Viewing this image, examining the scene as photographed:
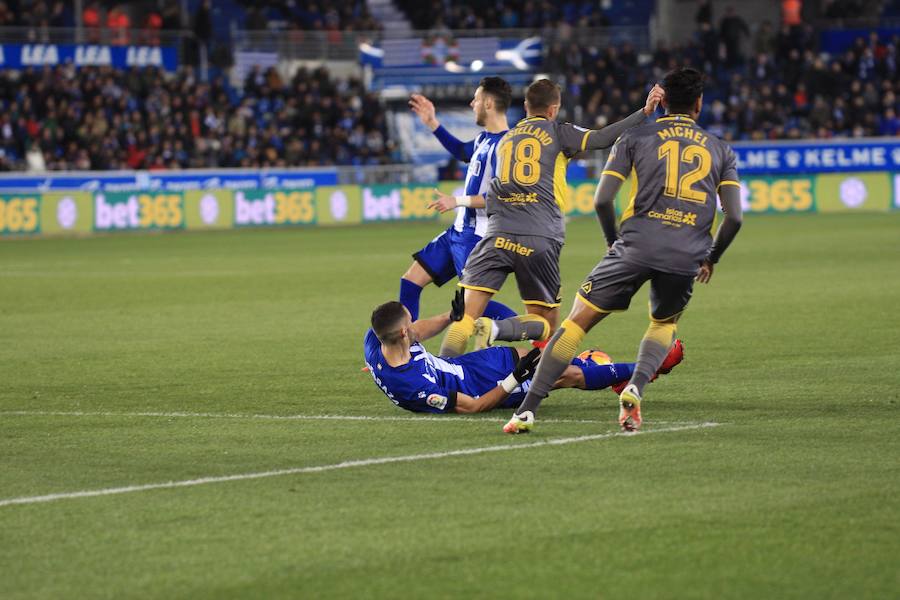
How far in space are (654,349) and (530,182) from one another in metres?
1.77

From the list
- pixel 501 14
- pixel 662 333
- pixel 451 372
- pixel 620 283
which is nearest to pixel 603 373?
pixel 662 333

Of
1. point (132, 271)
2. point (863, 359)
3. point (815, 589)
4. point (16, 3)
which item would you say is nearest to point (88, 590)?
point (815, 589)

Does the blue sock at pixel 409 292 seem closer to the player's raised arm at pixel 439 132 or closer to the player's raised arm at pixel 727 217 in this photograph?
the player's raised arm at pixel 439 132

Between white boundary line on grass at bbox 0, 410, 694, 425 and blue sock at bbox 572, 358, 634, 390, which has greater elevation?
blue sock at bbox 572, 358, 634, 390

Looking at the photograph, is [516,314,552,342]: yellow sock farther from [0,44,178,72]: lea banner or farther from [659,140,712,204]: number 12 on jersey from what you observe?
[0,44,178,72]: lea banner

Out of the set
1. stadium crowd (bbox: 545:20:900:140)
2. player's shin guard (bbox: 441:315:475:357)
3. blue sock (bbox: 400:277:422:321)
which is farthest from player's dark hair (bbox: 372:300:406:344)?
stadium crowd (bbox: 545:20:900:140)

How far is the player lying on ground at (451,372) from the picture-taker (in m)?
8.54

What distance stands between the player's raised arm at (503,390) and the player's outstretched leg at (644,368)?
717 millimetres

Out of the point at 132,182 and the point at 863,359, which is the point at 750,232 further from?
the point at 863,359

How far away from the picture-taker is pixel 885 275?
1859 centimetres

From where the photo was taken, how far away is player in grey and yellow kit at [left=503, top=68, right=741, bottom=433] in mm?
7910

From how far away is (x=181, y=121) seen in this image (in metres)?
37.2

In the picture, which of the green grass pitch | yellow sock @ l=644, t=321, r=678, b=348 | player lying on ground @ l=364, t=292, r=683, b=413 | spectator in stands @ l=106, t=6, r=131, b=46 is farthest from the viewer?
spectator in stands @ l=106, t=6, r=131, b=46

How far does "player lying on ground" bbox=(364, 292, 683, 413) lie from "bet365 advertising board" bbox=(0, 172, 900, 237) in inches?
915
